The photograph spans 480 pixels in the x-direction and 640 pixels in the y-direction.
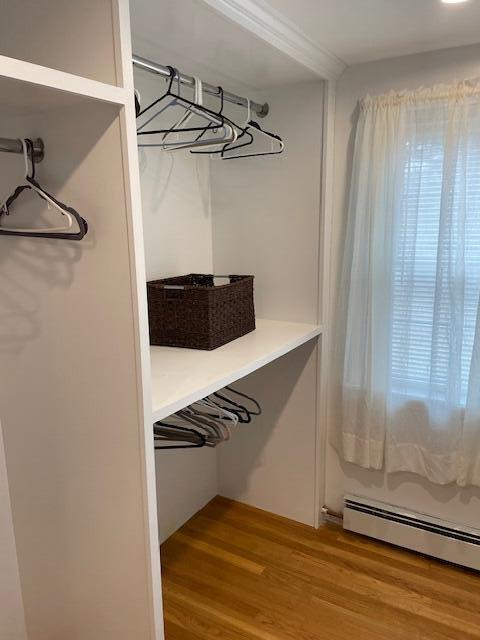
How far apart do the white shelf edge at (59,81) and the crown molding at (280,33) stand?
441mm

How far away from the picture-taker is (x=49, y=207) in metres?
1.29

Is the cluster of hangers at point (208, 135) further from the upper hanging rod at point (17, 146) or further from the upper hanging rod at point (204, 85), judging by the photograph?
the upper hanging rod at point (17, 146)

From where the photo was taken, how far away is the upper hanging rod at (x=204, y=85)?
1.43 m

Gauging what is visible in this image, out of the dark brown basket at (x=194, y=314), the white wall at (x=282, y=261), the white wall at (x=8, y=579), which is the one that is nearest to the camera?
the white wall at (x=8, y=579)

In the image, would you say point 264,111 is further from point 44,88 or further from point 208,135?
point 44,88

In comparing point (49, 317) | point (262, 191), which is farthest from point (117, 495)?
point (262, 191)

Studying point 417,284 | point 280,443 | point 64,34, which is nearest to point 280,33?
point 64,34

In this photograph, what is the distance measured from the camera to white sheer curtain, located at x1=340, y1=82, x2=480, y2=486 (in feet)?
6.24

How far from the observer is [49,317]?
1.36 metres

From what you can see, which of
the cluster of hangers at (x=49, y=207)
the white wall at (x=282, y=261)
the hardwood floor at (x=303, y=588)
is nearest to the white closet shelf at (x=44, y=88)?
the cluster of hangers at (x=49, y=207)

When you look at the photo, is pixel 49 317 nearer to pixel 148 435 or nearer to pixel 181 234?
pixel 148 435

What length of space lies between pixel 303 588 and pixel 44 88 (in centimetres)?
205

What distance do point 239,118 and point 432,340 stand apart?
1302 mm

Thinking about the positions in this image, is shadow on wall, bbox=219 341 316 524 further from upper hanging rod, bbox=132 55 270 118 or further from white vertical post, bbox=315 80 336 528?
upper hanging rod, bbox=132 55 270 118
